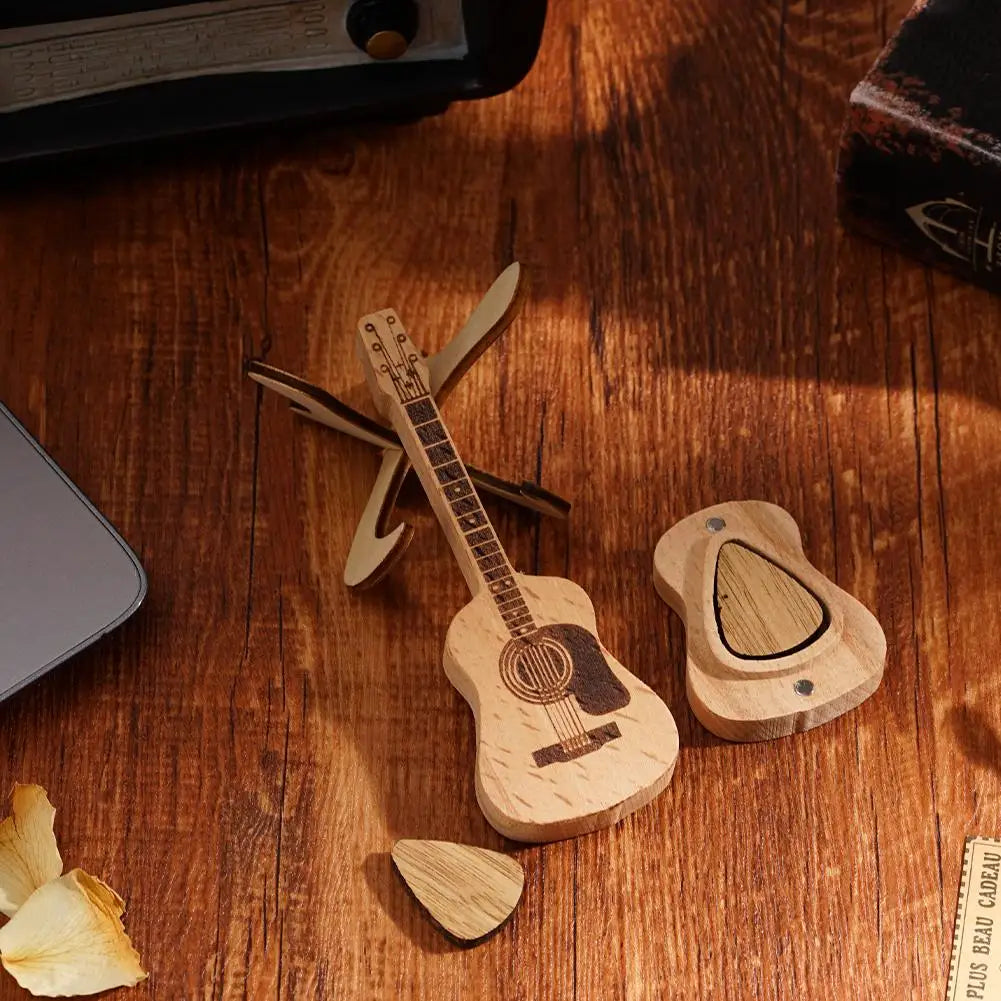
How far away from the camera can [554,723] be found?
82cm

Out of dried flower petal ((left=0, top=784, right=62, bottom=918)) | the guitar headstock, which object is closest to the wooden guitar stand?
the guitar headstock

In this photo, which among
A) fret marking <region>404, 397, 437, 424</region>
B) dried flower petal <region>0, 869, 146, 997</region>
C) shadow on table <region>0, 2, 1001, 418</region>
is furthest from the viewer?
shadow on table <region>0, 2, 1001, 418</region>

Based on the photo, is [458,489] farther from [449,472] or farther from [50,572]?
[50,572]

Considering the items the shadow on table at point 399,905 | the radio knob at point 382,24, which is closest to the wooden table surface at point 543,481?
the shadow on table at point 399,905

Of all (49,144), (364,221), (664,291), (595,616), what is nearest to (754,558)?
(595,616)

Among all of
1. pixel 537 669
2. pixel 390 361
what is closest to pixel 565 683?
pixel 537 669

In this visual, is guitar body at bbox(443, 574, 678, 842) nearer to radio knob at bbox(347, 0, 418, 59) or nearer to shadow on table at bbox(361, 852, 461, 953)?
shadow on table at bbox(361, 852, 461, 953)

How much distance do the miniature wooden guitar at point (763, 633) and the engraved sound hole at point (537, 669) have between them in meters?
0.09

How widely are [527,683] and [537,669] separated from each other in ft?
0.04

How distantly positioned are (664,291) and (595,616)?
28cm

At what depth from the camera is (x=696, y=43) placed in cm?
113

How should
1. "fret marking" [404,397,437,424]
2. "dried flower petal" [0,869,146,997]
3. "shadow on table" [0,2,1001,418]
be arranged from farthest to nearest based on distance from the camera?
"shadow on table" [0,2,1001,418] → "fret marking" [404,397,437,424] → "dried flower petal" [0,869,146,997]

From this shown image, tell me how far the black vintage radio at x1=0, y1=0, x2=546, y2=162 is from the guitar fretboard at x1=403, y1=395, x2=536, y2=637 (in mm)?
260

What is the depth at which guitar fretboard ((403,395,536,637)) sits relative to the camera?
86 centimetres
